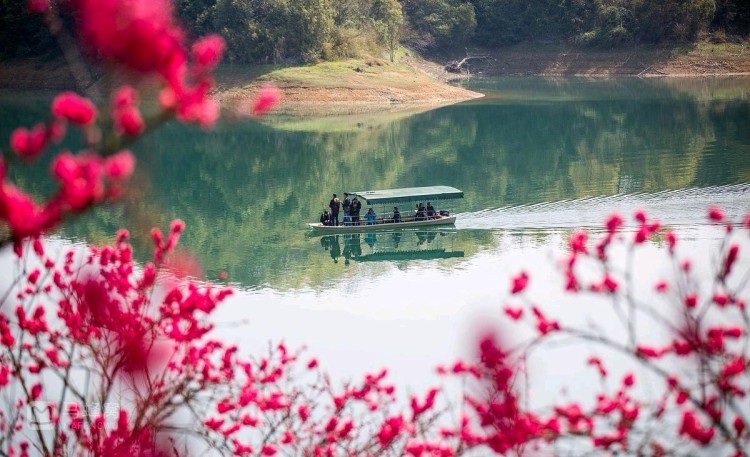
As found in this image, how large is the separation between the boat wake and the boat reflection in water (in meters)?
1.46

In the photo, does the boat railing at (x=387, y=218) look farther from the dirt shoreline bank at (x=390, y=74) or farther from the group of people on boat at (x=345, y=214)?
the dirt shoreline bank at (x=390, y=74)

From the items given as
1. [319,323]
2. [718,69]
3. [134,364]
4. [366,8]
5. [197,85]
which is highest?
[366,8]

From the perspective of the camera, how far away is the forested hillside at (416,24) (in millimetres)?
68188

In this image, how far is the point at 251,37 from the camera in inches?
2667

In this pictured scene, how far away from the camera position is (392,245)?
28.7m

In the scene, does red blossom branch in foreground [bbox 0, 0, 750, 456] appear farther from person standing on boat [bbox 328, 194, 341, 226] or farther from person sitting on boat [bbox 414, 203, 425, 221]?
person sitting on boat [bbox 414, 203, 425, 221]

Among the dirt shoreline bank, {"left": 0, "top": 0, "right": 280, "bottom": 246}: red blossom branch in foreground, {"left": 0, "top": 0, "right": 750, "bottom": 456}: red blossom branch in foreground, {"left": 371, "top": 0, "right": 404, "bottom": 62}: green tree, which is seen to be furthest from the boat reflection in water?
{"left": 371, "top": 0, "right": 404, "bottom": 62}: green tree

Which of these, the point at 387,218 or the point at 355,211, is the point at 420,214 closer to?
the point at 387,218

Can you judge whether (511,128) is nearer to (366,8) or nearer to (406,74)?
(406,74)

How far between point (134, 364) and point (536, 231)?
71.0ft

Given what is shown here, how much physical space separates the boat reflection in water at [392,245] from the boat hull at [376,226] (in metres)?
0.16

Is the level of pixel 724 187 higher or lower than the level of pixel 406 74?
lower

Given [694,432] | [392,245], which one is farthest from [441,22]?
[694,432]

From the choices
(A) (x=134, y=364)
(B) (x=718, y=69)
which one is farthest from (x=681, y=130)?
(A) (x=134, y=364)
